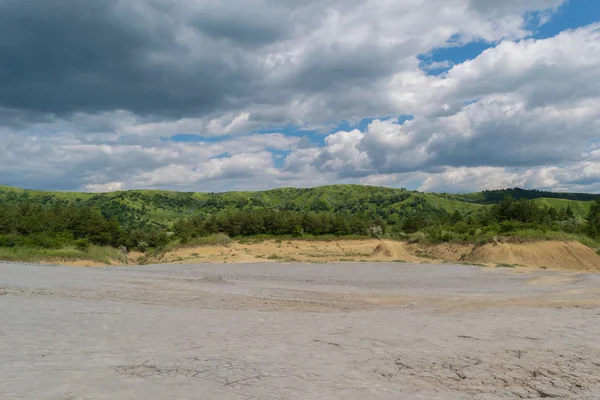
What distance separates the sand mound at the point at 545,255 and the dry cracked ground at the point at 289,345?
2130 centimetres

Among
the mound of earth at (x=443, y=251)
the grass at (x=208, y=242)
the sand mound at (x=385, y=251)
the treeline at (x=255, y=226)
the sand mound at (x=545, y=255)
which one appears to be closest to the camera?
the sand mound at (x=545, y=255)

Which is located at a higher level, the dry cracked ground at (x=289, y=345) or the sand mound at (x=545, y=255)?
the dry cracked ground at (x=289, y=345)

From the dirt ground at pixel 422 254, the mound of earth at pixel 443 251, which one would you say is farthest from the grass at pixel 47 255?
the mound of earth at pixel 443 251

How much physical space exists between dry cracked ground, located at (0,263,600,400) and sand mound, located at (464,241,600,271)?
21300 mm

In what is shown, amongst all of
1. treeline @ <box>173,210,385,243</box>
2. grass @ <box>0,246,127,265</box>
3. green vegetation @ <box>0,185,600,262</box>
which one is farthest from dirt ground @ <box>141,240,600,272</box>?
grass @ <box>0,246,127,265</box>

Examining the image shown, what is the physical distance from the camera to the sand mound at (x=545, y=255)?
3888 cm

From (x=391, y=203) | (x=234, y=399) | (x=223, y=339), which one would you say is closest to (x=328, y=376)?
(x=234, y=399)

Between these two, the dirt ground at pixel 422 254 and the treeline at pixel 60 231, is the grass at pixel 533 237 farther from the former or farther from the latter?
the treeline at pixel 60 231

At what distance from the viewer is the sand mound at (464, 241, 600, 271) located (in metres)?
38.9

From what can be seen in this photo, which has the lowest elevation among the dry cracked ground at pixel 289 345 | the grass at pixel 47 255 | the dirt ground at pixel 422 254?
→ the dirt ground at pixel 422 254

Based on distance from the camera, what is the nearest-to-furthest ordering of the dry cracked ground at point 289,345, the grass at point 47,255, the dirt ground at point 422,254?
the dry cracked ground at point 289,345 → the grass at point 47,255 → the dirt ground at point 422,254

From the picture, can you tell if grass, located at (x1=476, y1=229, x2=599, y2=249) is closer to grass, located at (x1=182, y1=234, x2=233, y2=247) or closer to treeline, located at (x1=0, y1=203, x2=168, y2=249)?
grass, located at (x1=182, y1=234, x2=233, y2=247)

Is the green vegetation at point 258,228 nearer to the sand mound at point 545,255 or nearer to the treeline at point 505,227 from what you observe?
the treeline at point 505,227

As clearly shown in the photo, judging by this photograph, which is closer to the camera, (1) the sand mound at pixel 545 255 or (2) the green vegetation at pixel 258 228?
(1) the sand mound at pixel 545 255
